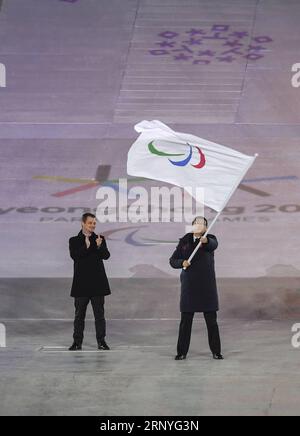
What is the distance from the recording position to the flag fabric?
42.8 feet

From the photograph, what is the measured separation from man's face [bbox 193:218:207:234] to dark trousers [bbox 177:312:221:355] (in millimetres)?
853

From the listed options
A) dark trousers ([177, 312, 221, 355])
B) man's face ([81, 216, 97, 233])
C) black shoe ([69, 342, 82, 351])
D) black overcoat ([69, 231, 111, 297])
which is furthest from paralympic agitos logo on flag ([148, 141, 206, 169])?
black shoe ([69, 342, 82, 351])

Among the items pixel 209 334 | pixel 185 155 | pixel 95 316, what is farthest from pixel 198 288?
pixel 185 155

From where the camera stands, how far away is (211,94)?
76.9ft

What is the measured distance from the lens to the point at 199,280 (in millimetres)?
12891

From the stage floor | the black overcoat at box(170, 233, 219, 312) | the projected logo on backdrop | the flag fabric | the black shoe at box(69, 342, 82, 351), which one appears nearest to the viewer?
the stage floor

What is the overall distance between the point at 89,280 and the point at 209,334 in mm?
1576

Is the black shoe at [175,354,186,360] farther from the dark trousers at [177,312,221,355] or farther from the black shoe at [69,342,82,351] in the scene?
the black shoe at [69,342,82,351]

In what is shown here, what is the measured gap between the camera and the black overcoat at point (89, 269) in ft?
44.2

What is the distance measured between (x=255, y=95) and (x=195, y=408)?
14.1 m

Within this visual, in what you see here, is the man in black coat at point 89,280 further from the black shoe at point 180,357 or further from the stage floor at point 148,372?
the black shoe at point 180,357

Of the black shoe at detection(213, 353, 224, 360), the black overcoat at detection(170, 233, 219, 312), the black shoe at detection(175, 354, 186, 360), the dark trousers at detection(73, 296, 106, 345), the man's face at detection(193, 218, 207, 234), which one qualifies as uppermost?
the man's face at detection(193, 218, 207, 234)

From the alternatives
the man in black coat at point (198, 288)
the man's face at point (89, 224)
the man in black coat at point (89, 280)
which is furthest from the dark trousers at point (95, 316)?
the man in black coat at point (198, 288)
